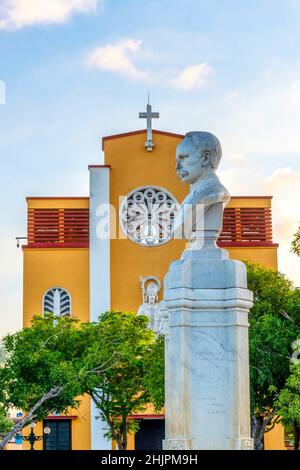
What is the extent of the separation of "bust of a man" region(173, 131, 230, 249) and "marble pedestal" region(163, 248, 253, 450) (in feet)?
2.33

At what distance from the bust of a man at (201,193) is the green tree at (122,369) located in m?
15.9

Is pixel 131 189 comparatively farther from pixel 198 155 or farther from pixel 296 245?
pixel 198 155

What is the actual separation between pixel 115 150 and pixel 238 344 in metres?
25.9

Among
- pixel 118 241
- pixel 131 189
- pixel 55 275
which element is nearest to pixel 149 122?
pixel 131 189

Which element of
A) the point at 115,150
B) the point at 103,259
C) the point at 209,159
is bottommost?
the point at 209,159

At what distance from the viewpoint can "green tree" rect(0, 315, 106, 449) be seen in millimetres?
28562

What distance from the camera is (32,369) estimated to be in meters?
28.9

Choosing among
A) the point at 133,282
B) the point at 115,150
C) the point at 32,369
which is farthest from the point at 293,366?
the point at 115,150

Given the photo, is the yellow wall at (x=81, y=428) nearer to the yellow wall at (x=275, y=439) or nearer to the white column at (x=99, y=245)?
the white column at (x=99, y=245)

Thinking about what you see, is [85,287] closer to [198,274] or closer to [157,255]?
[157,255]

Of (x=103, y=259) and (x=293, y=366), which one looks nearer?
(x=293, y=366)

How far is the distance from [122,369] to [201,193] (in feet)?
58.3

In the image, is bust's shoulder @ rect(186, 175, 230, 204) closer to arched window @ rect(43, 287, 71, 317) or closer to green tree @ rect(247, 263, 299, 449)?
green tree @ rect(247, 263, 299, 449)

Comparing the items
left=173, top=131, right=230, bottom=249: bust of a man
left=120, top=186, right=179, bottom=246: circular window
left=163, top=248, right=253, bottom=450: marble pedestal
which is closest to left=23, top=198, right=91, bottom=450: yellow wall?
left=120, top=186, right=179, bottom=246: circular window
